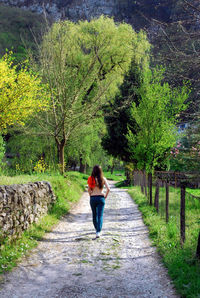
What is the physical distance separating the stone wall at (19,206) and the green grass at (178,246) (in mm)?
3206

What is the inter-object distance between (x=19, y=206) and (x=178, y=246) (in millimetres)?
3722

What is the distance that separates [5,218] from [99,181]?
2.45 metres

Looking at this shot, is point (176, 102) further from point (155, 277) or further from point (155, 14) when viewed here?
point (155, 277)

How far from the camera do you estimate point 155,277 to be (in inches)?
188

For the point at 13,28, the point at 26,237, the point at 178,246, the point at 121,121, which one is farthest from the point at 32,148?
the point at 13,28

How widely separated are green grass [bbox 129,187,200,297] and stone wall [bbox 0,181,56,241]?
10.5 feet

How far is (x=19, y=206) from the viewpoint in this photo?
22.5 feet

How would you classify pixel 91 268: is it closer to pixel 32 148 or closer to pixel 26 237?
pixel 26 237

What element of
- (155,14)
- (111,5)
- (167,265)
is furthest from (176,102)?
(111,5)

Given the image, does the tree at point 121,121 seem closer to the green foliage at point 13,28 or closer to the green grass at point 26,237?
the green grass at point 26,237

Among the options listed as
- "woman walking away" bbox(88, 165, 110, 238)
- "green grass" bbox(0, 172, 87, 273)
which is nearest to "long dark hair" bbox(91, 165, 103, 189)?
"woman walking away" bbox(88, 165, 110, 238)

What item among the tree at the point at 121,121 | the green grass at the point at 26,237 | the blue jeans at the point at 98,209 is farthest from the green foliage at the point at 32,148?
the blue jeans at the point at 98,209

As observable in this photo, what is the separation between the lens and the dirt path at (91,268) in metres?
4.24

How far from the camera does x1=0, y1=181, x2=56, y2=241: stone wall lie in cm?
602
